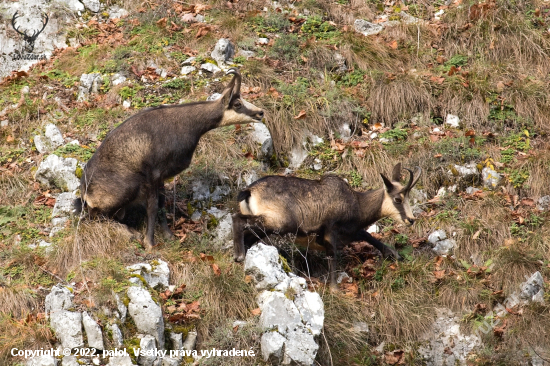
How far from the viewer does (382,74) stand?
39.6 ft

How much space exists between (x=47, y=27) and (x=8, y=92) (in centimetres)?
210

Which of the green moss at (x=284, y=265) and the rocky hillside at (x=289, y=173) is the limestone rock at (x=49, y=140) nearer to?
the rocky hillside at (x=289, y=173)

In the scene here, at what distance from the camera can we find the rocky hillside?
7426 mm

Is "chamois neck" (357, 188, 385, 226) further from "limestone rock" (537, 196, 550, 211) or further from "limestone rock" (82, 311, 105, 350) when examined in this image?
"limestone rock" (82, 311, 105, 350)

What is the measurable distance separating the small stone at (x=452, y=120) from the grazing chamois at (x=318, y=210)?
243 cm

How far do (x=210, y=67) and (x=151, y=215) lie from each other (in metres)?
4.20

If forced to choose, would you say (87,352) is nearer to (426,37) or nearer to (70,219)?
(70,219)

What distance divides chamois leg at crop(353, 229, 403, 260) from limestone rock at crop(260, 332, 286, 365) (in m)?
2.70

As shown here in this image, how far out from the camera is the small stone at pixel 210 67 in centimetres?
1205

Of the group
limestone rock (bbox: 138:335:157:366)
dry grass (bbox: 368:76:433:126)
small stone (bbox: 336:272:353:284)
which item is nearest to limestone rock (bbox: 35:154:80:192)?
limestone rock (bbox: 138:335:157:366)

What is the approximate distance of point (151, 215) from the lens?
890cm

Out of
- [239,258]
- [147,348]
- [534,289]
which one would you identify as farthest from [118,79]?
[534,289]

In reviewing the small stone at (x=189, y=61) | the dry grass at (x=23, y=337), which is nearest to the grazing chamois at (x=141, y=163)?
the dry grass at (x=23, y=337)

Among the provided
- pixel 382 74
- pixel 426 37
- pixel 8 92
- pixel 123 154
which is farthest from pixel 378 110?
pixel 8 92
